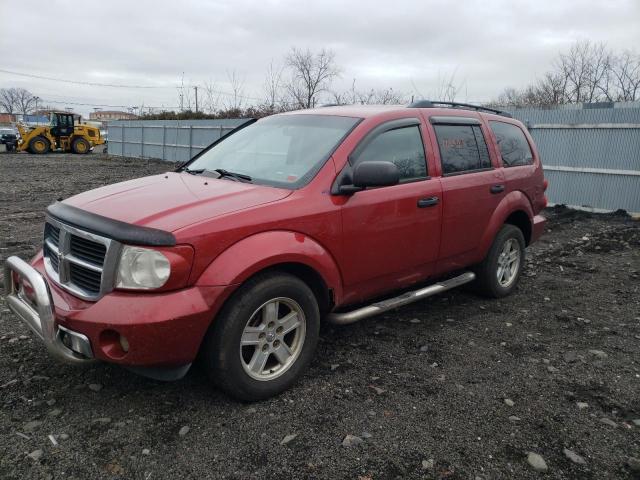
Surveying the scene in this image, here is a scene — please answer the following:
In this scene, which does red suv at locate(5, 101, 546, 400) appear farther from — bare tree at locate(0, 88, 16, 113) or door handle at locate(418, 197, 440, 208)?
bare tree at locate(0, 88, 16, 113)

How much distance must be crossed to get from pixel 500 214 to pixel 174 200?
3.11 meters

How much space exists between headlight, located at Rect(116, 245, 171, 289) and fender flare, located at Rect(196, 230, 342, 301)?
0.21 m

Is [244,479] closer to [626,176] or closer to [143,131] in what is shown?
[626,176]

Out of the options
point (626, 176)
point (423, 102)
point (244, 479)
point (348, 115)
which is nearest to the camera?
point (244, 479)

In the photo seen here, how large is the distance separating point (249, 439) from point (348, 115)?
242cm

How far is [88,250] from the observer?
2959 millimetres

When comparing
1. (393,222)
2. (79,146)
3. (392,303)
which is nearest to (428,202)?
(393,222)

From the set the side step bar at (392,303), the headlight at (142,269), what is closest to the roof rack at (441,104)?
the side step bar at (392,303)

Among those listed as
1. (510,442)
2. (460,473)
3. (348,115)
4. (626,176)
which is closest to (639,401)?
(510,442)

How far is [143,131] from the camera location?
92.4 feet

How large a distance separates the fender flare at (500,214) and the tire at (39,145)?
102 ft

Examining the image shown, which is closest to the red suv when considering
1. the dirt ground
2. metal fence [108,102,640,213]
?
the dirt ground

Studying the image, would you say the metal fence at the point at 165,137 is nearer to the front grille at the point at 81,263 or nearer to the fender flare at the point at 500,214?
the fender flare at the point at 500,214

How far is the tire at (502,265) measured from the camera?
5020 mm
